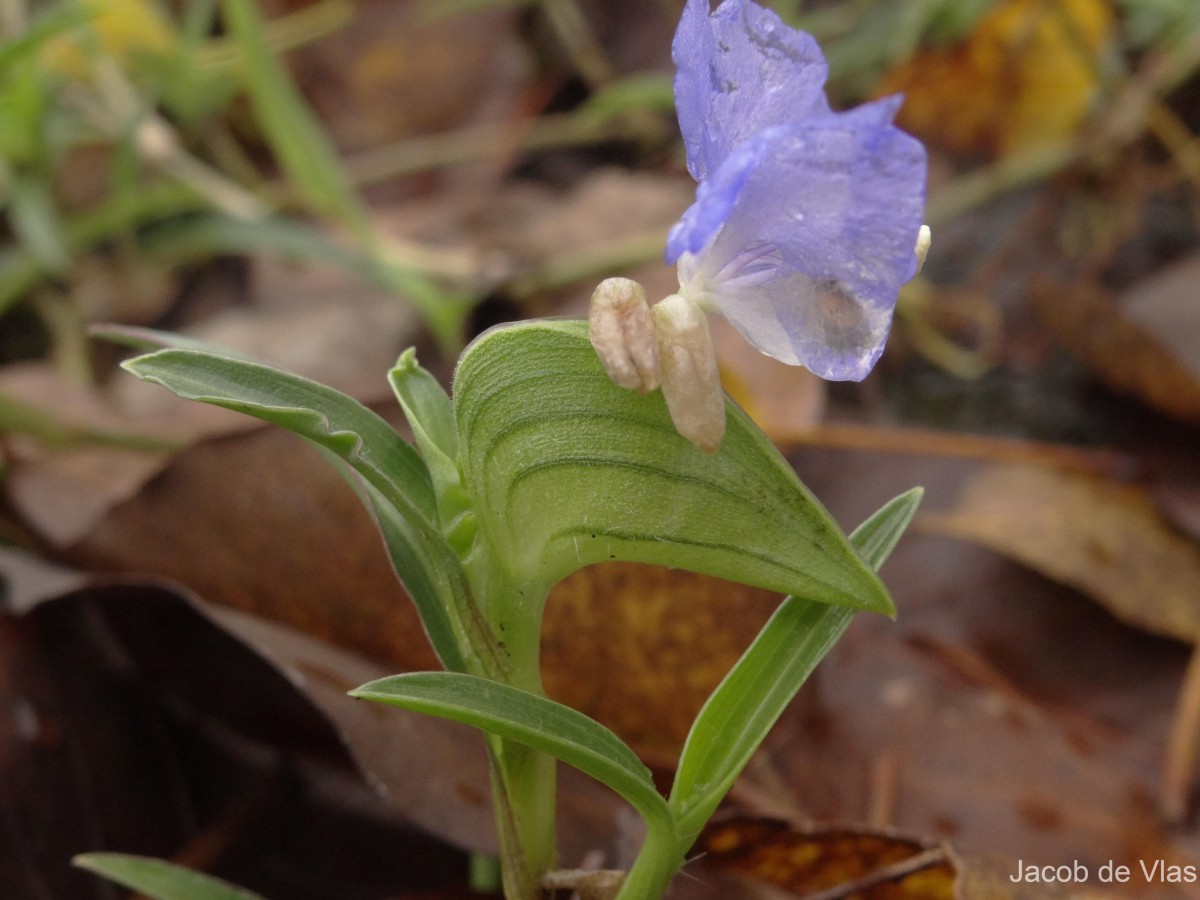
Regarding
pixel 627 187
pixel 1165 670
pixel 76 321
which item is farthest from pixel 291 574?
pixel 627 187

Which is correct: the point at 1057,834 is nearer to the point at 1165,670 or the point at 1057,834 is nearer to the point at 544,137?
the point at 1165,670

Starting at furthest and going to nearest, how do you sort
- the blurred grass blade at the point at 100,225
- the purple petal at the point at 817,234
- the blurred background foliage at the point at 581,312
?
the blurred grass blade at the point at 100,225 < the blurred background foliage at the point at 581,312 < the purple petal at the point at 817,234

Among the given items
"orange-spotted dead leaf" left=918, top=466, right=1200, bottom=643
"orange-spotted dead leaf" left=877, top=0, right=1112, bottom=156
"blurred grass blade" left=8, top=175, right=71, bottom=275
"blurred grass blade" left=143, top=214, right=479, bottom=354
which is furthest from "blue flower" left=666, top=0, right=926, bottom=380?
"orange-spotted dead leaf" left=877, top=0, right=1112, bottom=156

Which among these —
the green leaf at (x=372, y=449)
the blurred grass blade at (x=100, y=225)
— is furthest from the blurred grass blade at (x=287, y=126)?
the green leaf at (x=372, y=449)

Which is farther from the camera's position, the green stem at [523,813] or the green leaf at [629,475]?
the green stem at [523,813]

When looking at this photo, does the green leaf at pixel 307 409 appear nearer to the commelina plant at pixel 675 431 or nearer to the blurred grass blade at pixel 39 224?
the commelina plant at pixel 675 431

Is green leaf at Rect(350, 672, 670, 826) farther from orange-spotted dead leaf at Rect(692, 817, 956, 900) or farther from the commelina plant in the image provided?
orange-spotted dead leaf at Rect(692, 817, 956, 900)

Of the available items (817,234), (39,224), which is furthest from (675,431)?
(39,224)

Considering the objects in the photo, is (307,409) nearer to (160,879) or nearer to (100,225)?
(160,879)
